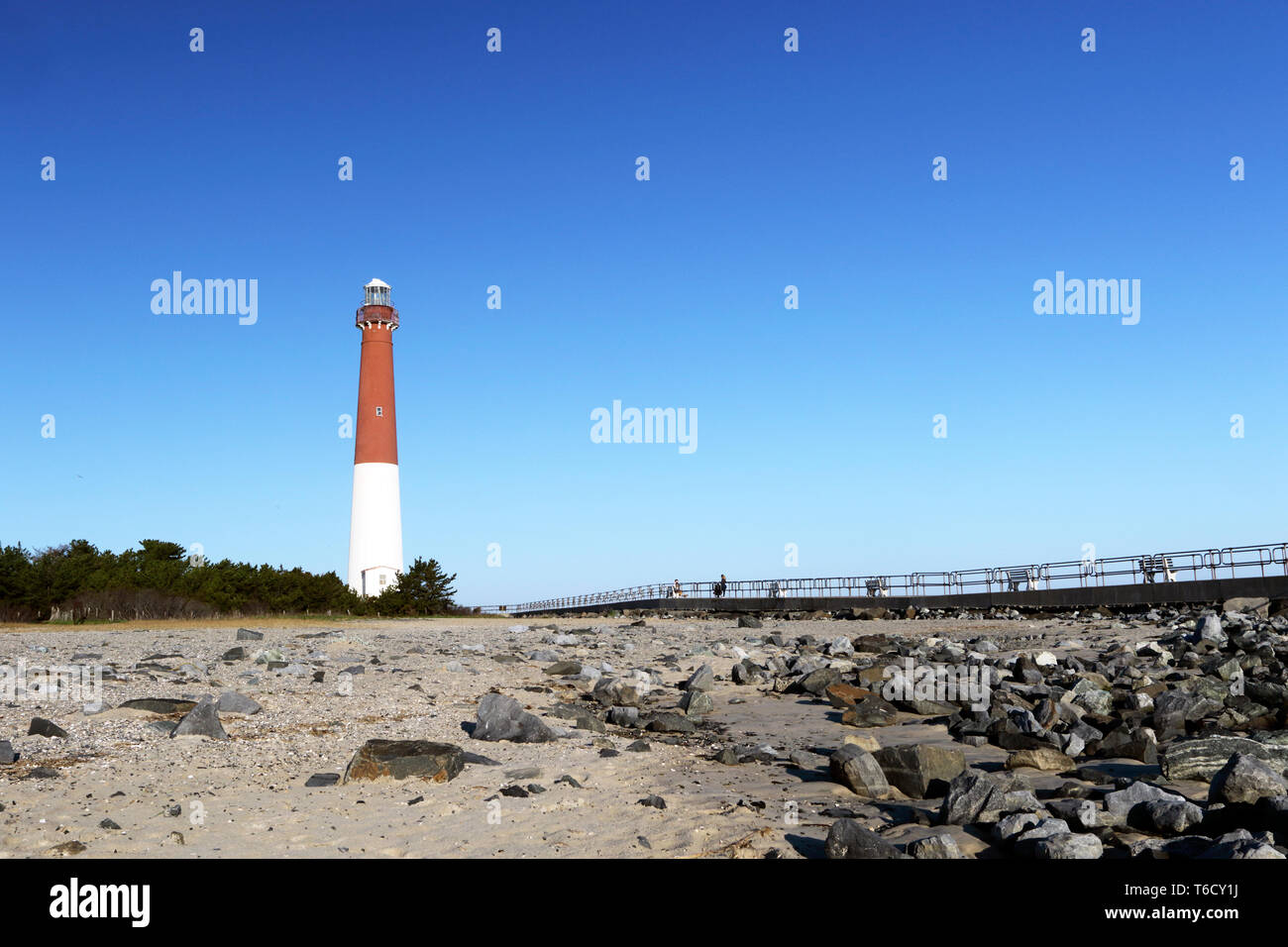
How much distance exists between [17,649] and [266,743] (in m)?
9.58

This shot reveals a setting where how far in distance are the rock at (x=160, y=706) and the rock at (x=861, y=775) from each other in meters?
6.13

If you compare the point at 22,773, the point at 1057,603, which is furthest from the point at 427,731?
the point at 1057,603

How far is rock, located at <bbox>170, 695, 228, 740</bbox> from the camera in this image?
Answer: 8102 millimetres

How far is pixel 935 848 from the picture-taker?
4.87 meters

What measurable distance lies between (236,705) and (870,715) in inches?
261

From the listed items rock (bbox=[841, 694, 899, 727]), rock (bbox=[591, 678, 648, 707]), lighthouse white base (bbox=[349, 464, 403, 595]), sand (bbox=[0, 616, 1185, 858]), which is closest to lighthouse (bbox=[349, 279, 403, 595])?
lighthouse white base (bbox=[349, 464, 403, 595])

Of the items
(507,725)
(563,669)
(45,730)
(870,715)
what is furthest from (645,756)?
(563,669)

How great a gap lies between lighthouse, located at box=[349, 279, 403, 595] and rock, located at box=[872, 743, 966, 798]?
33978 millimetres

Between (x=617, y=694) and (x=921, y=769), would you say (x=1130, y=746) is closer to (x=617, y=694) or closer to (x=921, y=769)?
(x=921, y=769)

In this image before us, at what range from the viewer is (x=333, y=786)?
270 inches

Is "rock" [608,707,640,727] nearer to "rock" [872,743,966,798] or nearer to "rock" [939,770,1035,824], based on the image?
"rock" [872,743,966,798]

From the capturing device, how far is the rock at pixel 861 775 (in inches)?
271

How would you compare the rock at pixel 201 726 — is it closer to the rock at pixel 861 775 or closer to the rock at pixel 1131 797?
the rock at pixel 861 775
